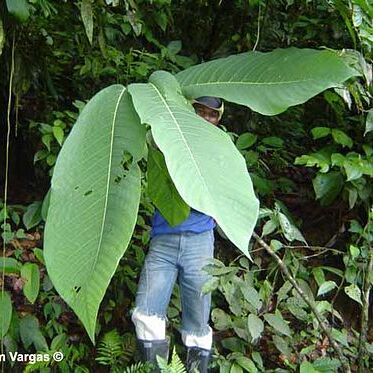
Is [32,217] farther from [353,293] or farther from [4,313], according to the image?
[353,293]

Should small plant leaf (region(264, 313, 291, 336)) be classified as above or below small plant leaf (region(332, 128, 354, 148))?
below

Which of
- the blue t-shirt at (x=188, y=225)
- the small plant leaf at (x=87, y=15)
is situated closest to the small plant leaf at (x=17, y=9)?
the small plant leaf at (x=87, y=15)

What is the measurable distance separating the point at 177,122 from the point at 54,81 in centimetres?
248

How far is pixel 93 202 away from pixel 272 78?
284mm

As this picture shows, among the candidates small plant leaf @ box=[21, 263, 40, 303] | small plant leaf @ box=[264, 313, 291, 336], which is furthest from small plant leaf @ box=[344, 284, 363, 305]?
small plant leaf @ box=[21, 263, 40, 303]

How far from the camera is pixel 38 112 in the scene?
2.95m

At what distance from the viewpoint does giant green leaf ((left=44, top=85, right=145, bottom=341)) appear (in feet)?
1.91

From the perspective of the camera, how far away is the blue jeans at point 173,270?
6.04ft

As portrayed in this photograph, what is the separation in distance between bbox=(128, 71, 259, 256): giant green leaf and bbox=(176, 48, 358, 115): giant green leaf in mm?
82

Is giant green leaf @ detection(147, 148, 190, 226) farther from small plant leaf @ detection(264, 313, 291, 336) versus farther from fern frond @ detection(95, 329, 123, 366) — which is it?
fern frond @ detection(95, 329, 123, 366)

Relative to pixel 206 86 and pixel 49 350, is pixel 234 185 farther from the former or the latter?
pixel 49 350

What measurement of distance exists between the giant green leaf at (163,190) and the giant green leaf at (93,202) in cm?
14

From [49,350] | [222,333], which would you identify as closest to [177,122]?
[49,350]

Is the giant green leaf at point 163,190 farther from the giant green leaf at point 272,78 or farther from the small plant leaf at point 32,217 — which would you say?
the small plant leaf at point 32,217
